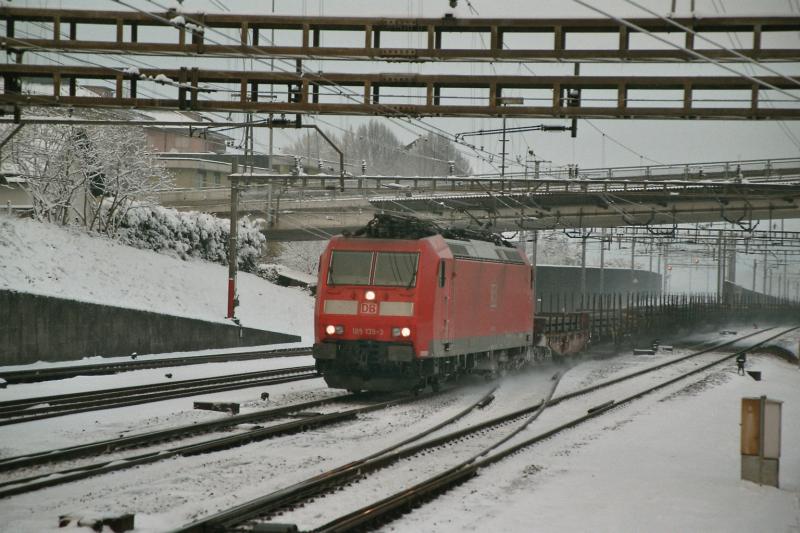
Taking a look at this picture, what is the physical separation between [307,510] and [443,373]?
1082cm

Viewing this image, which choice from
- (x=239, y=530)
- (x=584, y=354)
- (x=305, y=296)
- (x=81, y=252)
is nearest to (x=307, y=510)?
(x=239, y=530)

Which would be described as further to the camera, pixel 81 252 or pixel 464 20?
pixel 81 252

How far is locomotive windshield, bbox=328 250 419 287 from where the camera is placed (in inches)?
748

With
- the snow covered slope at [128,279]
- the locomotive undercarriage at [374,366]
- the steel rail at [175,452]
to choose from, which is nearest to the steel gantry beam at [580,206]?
Answer: the snow covered slope at [128,279]

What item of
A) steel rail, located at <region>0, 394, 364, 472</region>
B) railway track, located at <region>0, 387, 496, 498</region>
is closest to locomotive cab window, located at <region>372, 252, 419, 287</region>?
railway track, located at <region>0, 387, 496, 498</region>

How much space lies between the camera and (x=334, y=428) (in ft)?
50.7

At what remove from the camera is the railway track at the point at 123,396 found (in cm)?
1655

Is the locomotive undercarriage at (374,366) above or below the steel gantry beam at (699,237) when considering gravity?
below

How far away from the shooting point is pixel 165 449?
42.8ft

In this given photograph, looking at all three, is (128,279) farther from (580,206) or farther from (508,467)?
(508,467)

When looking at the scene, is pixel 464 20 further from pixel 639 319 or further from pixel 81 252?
pixel 639 319

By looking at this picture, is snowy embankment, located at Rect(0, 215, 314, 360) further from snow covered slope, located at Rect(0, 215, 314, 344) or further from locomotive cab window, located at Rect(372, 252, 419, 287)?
locomotive cab window, located at Rect(372, 252, 419, 287)

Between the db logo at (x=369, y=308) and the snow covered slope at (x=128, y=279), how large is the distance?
1175 cm

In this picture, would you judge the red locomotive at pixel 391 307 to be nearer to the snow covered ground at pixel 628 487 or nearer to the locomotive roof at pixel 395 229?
the locomotive roof at pixel 395 229
